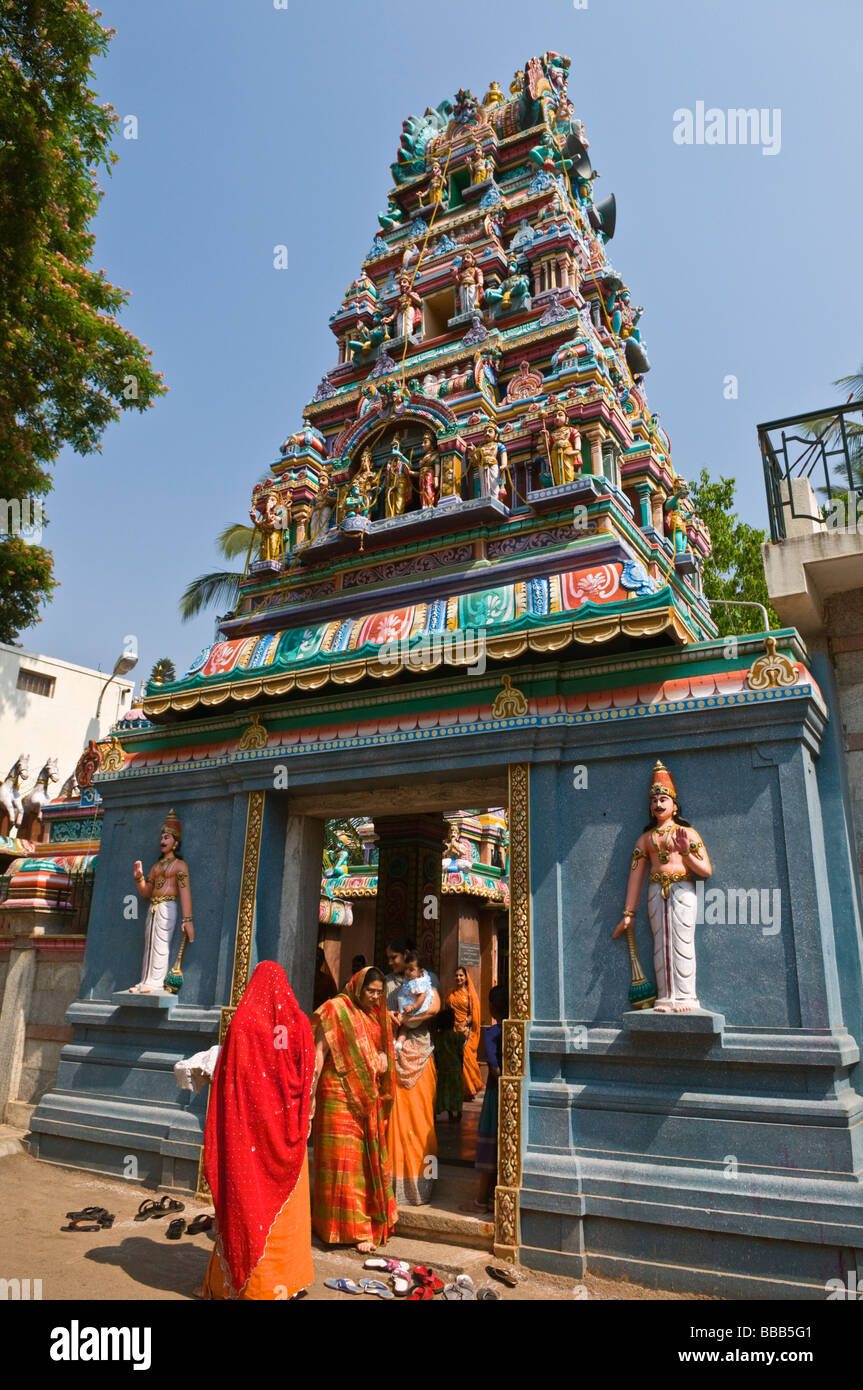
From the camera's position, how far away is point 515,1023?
6137mm

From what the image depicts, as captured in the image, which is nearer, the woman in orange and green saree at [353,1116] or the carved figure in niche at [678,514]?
the woman in orange and green saree at [353,1116]

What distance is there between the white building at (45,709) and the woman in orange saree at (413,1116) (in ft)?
54.5

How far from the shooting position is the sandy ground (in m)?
5.05

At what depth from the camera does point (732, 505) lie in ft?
60.4

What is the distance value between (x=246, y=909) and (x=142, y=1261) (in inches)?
112

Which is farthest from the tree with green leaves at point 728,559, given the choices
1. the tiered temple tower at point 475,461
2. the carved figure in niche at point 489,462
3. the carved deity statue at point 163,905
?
the carved deity statue at point 163,905

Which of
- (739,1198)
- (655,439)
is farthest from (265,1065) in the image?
(655,439)

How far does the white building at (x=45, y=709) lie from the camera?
71.2ft

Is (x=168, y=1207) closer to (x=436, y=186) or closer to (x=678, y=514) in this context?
(x=678, y=514)

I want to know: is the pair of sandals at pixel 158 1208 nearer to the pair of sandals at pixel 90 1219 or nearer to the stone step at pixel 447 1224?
the pair of sandals at pixel 90 1219

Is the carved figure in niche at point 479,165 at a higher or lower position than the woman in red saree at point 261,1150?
higher

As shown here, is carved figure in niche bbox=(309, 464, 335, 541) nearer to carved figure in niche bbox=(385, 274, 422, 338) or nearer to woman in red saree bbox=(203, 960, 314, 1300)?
carved figure in niche bbox=(385, 274, 422, 338)

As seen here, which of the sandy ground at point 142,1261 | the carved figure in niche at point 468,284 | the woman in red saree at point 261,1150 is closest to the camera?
the woman in red saree at point 261,1150

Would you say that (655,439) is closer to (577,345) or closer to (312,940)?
(577,345)
